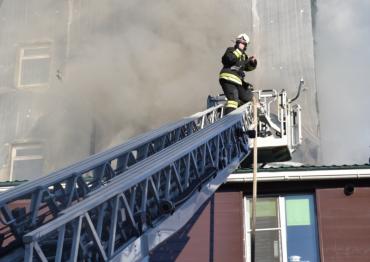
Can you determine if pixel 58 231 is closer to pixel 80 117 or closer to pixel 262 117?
pixel 262 117

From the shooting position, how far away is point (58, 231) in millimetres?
3811

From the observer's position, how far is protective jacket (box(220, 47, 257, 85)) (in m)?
7.73

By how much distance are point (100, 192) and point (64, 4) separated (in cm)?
1605

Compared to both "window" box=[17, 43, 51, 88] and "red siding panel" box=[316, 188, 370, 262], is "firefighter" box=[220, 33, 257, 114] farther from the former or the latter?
"window" box=[17, 43, 51, 88]

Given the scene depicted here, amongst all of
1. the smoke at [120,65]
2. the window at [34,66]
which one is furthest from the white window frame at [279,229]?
the window at [34,66]

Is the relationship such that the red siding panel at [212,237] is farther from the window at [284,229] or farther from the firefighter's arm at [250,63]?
the firefighter's arm at [250,63]

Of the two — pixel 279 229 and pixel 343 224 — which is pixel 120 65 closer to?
pixel 279 229

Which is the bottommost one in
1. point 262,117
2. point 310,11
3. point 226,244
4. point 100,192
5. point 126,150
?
point 226,244

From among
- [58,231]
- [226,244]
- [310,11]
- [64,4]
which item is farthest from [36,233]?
[64,4]

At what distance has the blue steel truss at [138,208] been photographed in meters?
3.87

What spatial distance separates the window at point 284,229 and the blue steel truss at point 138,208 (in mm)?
2388

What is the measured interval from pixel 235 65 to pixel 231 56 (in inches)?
6.8

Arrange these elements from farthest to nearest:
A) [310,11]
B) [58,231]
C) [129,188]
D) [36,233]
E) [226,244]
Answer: [310,11] → [226,244] → [129,188] → [58,231] → [36,233]

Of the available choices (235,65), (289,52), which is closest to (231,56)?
(235,65)
